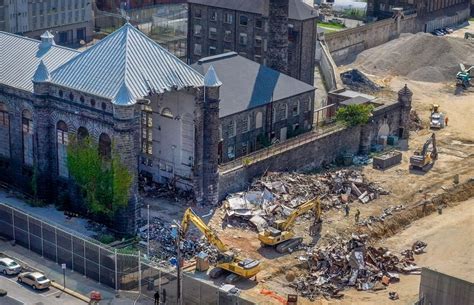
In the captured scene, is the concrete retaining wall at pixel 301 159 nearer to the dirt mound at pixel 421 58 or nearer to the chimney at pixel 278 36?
the chimney at pixel 278 36

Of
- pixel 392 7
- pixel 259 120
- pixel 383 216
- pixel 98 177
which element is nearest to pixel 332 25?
pixel 392 7

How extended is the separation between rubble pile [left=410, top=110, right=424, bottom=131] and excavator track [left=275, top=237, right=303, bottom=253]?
37817 mm

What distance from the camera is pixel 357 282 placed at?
62.6 metres

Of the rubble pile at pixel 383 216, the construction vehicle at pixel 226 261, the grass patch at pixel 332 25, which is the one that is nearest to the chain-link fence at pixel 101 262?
the construction vehicle at pixel 226 261

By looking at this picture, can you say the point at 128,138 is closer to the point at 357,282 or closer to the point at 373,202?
the point at 357,282

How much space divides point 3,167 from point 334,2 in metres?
99.3

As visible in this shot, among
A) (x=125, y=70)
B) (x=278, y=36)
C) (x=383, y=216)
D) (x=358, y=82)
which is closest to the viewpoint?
(x=125, y=70)

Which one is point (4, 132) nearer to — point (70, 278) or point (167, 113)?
point (167, 113)

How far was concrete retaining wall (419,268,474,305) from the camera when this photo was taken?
176 feet

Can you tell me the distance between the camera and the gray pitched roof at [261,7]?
102 m

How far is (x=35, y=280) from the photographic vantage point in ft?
191

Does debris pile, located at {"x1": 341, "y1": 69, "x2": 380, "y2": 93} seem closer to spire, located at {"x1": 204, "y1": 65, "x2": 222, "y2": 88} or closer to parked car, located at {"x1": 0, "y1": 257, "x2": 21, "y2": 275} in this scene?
spire, located at {"x1": 204, "y1": 65, "x2": 222, "y2": 88}

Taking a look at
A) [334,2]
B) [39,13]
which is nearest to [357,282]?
[39,13]

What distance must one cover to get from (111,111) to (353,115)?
31597mm
